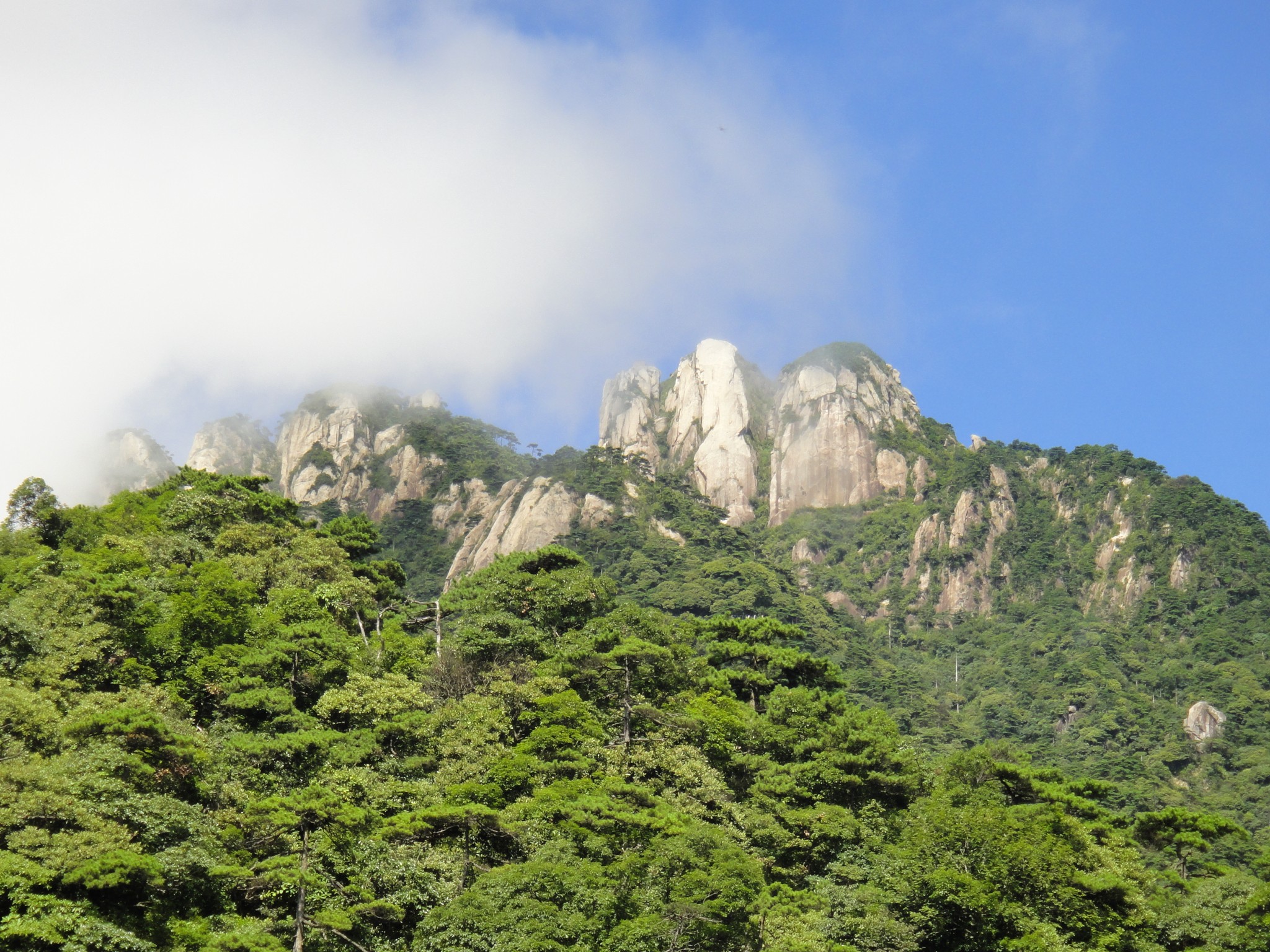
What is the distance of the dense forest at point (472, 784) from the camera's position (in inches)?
1134

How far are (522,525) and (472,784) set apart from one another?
6560 centimetres

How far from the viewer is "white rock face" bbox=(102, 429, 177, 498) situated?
4577 inches

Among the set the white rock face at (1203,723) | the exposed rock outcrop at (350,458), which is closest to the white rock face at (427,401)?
the exposed rock outcrop at (350,458)

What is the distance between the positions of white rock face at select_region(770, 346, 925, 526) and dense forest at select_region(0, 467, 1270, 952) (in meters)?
69.6

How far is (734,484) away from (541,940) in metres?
109

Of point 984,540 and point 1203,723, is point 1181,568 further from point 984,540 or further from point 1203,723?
point 1203,723

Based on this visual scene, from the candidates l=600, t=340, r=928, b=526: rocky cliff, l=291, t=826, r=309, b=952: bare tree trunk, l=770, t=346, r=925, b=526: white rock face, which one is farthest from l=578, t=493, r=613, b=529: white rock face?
l=291, t=826, r=309, b=952: bare tree trunk

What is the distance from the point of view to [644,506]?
355ft

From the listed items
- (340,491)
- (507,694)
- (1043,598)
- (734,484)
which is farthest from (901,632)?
(507,694)

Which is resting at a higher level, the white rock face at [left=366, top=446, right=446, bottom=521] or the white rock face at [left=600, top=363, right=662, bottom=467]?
the white rock face at [left=600, top=363, right=662, bottom=467]

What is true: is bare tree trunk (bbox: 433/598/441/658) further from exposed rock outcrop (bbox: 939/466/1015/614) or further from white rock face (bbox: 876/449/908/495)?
white rock face (bbox: 876/449/908/495)

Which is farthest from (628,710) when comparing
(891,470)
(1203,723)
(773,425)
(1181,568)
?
(773,425)

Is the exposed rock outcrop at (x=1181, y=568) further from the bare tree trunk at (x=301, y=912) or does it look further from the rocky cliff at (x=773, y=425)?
the bare tree trunk at (x=301, y=912)

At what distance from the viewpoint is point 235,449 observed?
439 feet
